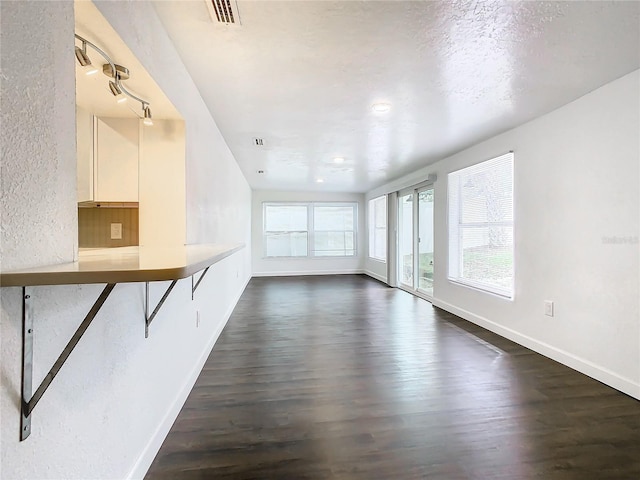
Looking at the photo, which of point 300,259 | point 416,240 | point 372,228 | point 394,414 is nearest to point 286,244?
point 300,259

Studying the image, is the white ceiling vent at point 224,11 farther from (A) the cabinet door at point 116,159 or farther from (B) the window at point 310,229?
(B) the window at point 310,229

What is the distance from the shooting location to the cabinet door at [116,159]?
1.93 meters

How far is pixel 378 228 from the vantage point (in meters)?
8.09

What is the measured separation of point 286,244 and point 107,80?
7206 millimetres

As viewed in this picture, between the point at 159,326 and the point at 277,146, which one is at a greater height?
the point at 277,146

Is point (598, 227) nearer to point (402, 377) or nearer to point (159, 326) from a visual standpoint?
point (402, 377)

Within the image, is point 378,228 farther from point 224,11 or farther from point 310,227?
point 224,11

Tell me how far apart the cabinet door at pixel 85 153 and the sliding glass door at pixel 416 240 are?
15.2ft

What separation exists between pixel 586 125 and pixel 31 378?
3653mm

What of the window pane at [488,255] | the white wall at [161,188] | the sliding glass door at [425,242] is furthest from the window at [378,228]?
the white wall at [161,188]

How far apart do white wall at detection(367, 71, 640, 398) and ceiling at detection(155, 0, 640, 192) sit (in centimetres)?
24

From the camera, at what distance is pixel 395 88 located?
7.89 ft

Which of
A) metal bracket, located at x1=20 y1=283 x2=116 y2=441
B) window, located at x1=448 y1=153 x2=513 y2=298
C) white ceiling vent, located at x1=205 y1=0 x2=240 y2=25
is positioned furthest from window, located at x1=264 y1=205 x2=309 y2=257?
metal bracket, located at x1=20 y1=283 x2=116 y2=441

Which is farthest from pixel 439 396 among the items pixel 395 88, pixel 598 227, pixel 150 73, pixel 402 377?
pixel 150 73
